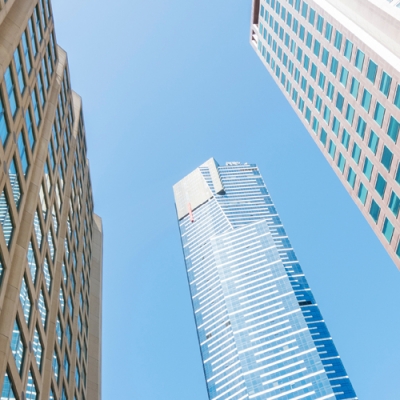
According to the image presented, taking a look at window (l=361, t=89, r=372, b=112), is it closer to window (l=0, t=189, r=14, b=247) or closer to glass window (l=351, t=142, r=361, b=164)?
glass window (l=351, t=142, r=361, b=164)

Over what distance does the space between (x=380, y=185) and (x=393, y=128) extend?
6.30 meters

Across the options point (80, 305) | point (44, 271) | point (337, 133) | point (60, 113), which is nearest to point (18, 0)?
point (60, 113)

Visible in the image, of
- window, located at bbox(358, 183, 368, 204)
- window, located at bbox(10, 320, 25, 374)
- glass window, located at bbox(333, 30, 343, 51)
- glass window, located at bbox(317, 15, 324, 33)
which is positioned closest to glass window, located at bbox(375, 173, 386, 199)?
window, located at bbox(358, 183, 368, 204)

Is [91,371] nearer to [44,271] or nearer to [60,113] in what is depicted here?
[44,271]

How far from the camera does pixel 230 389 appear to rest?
197000 mm

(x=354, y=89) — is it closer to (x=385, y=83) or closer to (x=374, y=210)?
Answer: (x=385, y=83)

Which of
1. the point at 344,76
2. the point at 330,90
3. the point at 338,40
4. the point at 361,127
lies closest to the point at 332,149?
the point at 330,90

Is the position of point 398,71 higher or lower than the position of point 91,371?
higher

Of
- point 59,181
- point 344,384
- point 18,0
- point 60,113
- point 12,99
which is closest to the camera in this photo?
point 12,99

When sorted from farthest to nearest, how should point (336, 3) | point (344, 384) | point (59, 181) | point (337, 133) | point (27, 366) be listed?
point (344, 384), point (337, 133), point (336, 3), point (59, 181), point (27, 366)

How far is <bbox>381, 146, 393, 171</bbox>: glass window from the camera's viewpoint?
4703 centimetres

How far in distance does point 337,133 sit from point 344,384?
152 metres

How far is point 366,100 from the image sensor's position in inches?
1991

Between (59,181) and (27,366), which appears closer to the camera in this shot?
(27,366)
